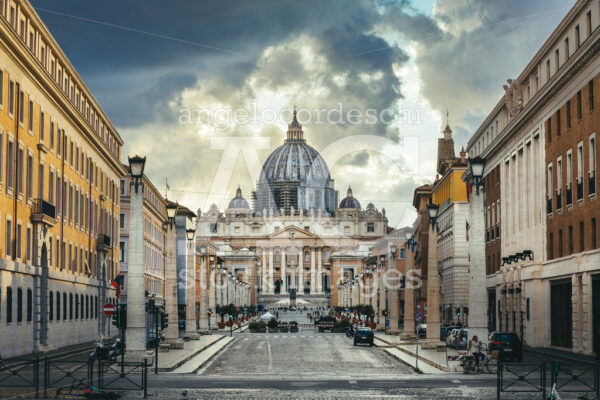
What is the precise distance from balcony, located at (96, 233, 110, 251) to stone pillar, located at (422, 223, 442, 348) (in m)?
31.6

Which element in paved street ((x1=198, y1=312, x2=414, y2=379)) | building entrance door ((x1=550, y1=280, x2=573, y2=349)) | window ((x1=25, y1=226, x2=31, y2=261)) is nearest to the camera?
paved street ((x1=198, y1=312, x2=414, y2=379))

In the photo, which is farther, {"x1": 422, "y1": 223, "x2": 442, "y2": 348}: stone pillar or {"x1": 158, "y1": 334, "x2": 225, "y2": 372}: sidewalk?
{"x1": 422, "y1": 223, "x2": 442, "y2": 348}: stone pillar

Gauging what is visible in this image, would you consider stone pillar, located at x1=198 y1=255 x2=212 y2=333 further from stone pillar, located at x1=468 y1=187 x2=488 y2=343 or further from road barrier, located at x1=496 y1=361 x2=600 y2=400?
road barrier, located at x1=496 y1=361 x2=600 y2=400

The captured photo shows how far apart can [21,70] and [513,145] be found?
33823 millimetres

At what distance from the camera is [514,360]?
1750 inches

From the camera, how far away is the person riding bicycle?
1383 inches

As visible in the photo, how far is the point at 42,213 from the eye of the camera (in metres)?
51.0

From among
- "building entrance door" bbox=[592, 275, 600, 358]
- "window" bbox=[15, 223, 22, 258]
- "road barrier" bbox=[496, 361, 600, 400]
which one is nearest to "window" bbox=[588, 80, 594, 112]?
"building entrance door" bbox=[592, 275, 600, 358]

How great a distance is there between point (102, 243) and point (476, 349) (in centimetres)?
4430

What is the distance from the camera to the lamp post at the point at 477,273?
1439 inches

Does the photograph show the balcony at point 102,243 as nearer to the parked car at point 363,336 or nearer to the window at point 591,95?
the parked car at point 363,336

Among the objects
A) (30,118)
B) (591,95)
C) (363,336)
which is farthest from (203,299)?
(591,95)

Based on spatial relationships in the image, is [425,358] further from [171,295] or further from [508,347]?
[171,295]

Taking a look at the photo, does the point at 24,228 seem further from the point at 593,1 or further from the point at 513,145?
the point at 513,145
